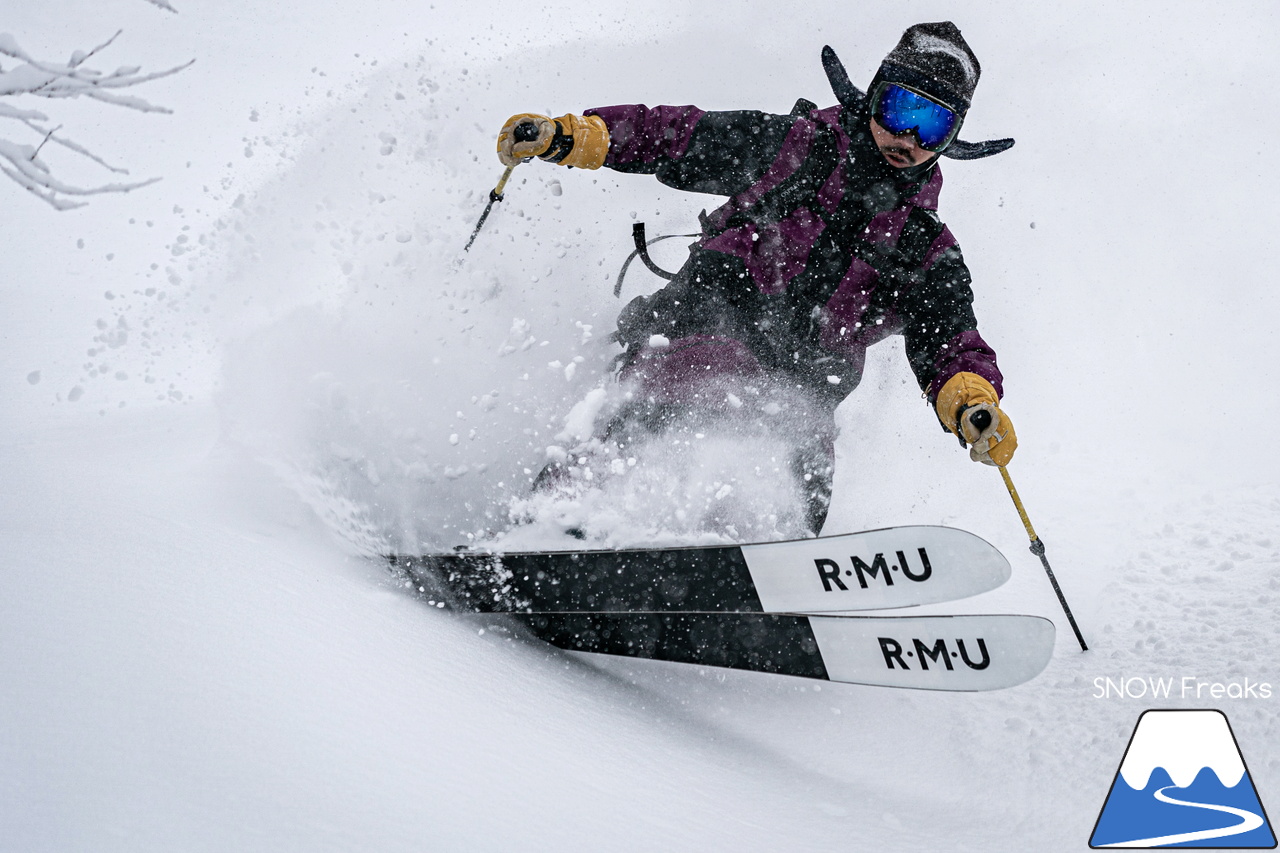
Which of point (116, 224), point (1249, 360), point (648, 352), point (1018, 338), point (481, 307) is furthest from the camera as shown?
point (116, 224)

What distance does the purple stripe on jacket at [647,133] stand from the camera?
2689mm

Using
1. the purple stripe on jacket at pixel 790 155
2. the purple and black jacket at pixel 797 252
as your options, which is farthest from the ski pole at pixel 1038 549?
the purple stripe on jacket at pixel 790 155

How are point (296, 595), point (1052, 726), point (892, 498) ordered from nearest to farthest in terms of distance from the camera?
point (296, 595) → point (1052, 726) → point (892, 498)

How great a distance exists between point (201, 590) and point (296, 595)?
0.21 meters

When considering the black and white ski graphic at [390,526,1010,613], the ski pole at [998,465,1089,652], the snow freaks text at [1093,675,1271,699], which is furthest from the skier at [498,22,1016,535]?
the snow freaks text at [1093,675,1271,699]

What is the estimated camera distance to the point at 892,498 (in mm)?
4004

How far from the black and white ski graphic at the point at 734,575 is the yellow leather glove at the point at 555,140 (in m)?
1.28

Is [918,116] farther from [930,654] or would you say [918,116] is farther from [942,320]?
[930,654]

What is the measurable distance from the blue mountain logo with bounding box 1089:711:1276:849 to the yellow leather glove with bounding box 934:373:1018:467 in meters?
0.85

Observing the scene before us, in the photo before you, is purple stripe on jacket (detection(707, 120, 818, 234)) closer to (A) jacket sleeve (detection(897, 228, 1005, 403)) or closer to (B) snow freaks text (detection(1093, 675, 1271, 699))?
(A) jacket sleeve (detection(897, 228, 1005, 403))

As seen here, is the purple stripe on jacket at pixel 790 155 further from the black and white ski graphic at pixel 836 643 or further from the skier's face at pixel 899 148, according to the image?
the black and white ski graphic at pixel 836 643

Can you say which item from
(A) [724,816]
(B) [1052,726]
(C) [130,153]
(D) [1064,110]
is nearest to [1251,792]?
(B) [1052,726]

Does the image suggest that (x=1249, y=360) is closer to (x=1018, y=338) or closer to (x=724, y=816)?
(x=1018, y=338)

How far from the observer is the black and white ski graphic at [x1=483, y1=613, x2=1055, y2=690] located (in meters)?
2.11
